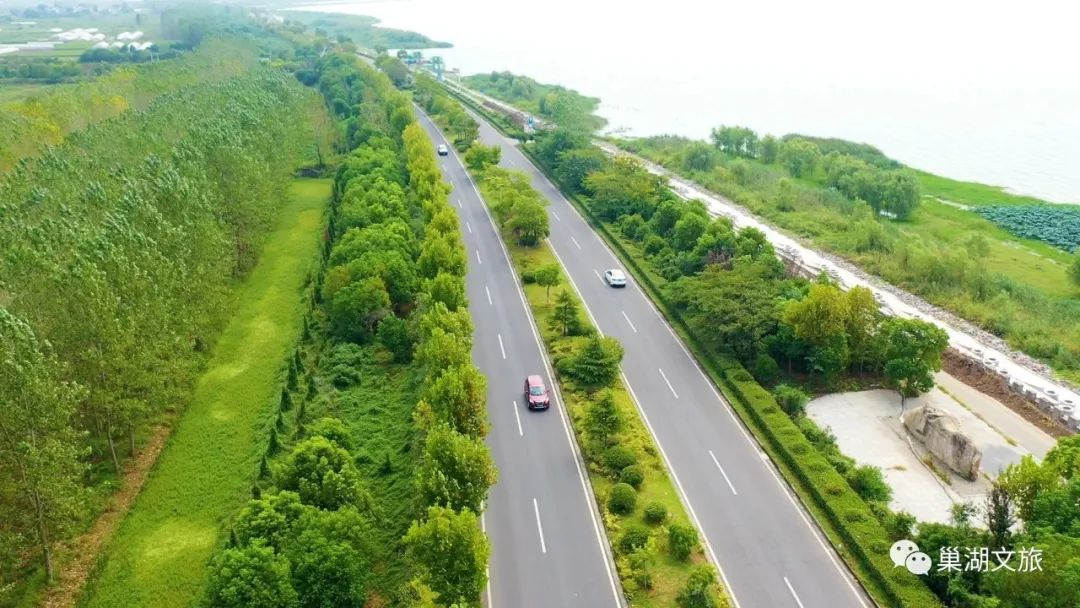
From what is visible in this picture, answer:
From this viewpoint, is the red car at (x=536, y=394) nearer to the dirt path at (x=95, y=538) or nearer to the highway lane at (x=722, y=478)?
the highway lane at (x=722, y=478)

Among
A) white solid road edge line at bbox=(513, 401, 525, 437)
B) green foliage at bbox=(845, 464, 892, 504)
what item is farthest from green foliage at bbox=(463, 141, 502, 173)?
green foliage at bbox=(845, 464, 892, 504)

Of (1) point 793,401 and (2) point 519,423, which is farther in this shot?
(1) point 793,401

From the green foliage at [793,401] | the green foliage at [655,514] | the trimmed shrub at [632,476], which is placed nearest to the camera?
the green foliage at [655,514]

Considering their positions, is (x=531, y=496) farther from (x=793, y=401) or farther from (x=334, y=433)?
(x=793, y=401)

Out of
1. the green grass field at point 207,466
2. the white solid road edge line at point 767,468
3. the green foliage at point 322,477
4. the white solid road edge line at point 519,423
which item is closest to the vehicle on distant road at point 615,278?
the white solid road edge line at point 767,468

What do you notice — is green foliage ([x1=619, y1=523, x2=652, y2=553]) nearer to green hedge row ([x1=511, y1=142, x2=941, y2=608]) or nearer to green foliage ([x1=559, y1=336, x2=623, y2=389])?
green hedge row ([x1=511, y1=142, x2=941, y2=608])

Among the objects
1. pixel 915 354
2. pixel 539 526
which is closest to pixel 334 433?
pixel 539 526
